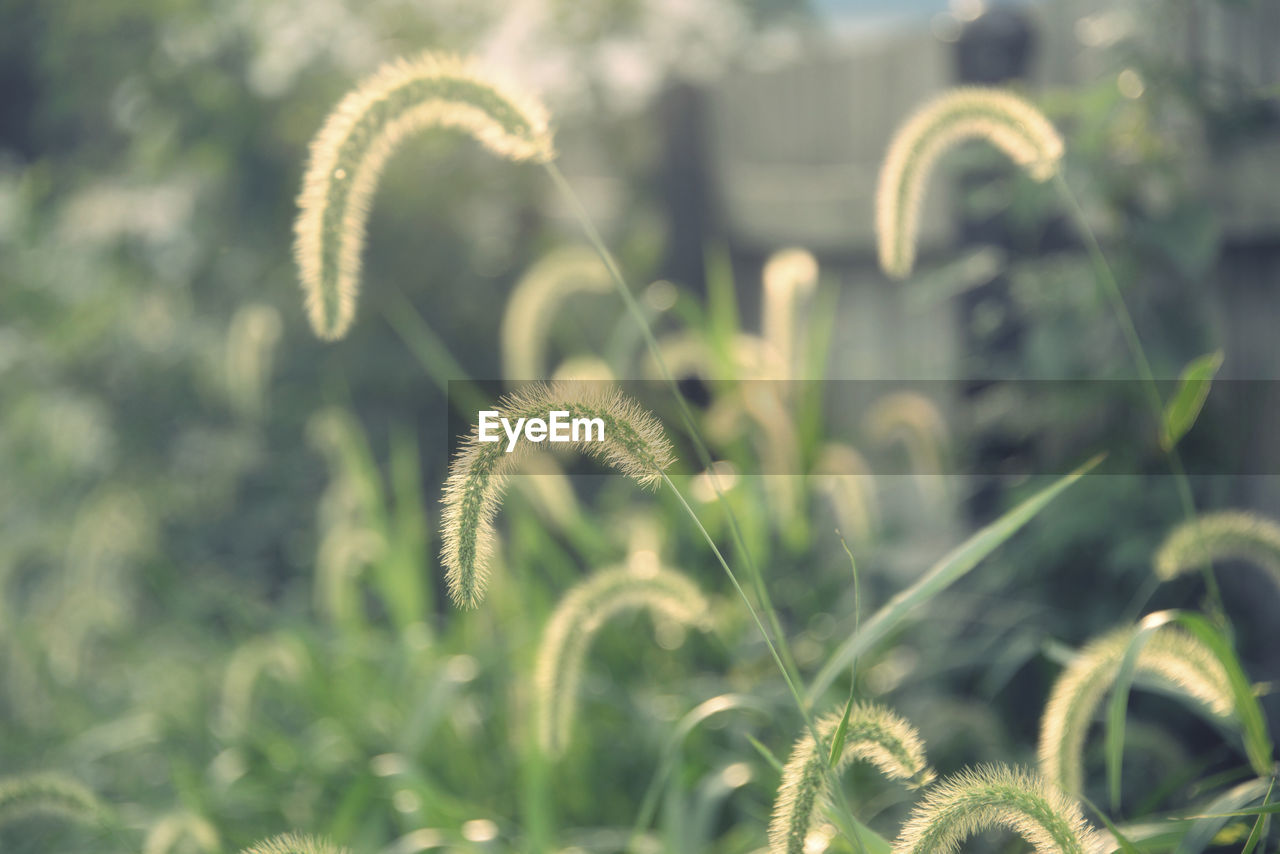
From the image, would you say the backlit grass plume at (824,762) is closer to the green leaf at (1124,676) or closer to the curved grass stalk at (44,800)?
the green leaf at (1124,676)

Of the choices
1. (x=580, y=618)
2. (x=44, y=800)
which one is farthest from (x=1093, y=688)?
(x=44, y=800)

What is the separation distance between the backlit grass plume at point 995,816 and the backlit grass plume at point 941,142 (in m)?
0.77

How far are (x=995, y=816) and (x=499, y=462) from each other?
528 mm

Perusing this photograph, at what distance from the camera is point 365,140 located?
1.12 m

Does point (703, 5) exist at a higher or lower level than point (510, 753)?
higher

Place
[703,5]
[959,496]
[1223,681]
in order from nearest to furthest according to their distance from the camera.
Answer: [1223,681], [959,496], [703,5]

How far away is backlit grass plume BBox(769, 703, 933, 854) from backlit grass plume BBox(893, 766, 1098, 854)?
0.08m

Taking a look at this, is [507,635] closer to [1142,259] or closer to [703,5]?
[1142,259]

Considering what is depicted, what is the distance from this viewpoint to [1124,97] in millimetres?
2076

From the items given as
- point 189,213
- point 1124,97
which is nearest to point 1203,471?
point 1124,97

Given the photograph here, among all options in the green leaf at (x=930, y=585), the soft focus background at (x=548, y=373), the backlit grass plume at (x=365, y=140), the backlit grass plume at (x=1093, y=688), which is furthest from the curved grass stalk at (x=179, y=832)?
the backlit grass plume at (x=1093, y=688)

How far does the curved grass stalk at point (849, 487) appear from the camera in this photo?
2000mm

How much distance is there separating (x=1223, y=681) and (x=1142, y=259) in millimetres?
1369

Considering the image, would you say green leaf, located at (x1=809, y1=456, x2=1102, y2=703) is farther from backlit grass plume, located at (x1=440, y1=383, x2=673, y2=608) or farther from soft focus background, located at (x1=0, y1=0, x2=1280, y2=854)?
backlit grass plume, located at (x1=440, y1=383, x2=673, y2=608)
